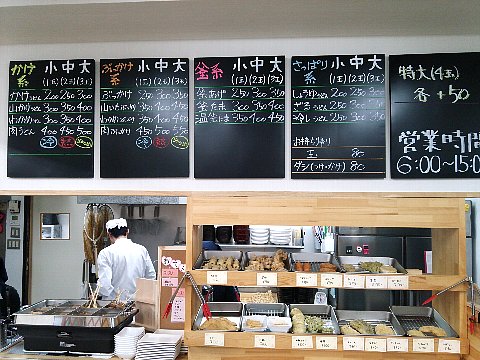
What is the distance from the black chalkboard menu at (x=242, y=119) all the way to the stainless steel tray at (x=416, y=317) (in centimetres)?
135

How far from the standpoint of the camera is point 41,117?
3256 mm

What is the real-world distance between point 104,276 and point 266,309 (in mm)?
1552

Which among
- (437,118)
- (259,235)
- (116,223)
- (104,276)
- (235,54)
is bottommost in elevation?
(104,276)

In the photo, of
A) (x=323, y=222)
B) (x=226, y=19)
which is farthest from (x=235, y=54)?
(x=323, y=222)

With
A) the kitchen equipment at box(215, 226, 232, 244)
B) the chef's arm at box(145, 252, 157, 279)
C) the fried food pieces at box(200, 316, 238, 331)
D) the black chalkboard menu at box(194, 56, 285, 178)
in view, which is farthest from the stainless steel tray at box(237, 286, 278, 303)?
the black chalkboard menu at box(194, 56, 285, 178)

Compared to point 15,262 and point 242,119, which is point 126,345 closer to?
point 15,262

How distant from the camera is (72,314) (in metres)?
3.18

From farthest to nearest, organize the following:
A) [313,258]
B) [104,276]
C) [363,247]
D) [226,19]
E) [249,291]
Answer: [363,247]
[249,291]
[104,276]
[313,258]
[226,19]

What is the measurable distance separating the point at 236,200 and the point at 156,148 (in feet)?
2.24

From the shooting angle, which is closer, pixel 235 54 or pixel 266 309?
pixel 235 54

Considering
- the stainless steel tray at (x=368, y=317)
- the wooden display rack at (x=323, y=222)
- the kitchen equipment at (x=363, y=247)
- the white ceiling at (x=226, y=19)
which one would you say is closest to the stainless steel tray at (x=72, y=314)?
the wooden display rack at (x=323, y=222)

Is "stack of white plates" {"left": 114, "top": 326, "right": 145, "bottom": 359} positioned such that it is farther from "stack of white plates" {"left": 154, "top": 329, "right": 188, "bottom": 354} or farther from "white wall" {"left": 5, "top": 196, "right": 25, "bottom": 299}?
"white wall" {"left": 5, "top": 196, "right": 25, "bottom": 299}

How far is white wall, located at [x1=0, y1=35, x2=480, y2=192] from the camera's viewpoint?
306cm

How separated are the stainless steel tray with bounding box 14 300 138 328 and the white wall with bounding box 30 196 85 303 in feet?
1.23
